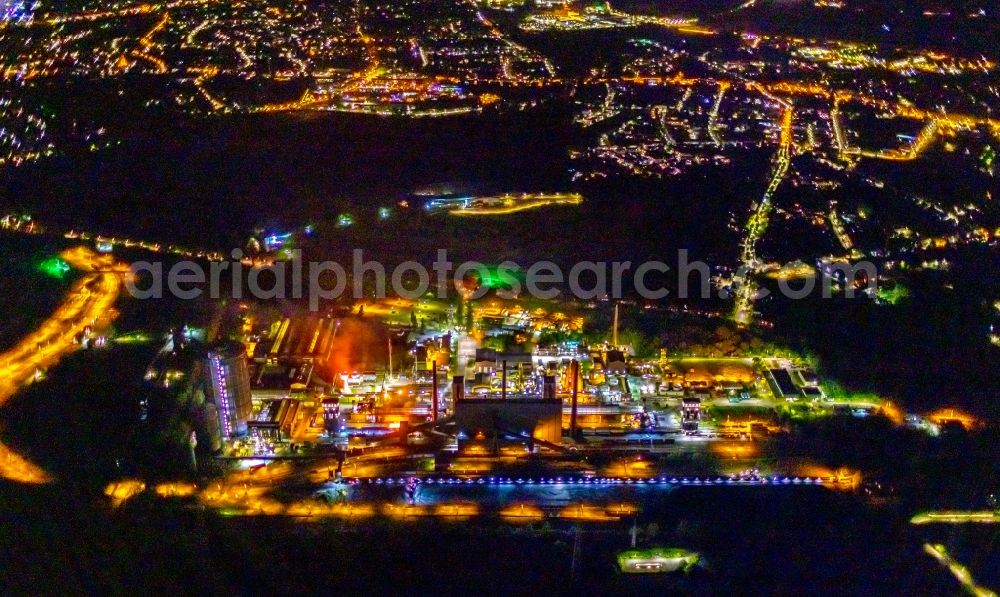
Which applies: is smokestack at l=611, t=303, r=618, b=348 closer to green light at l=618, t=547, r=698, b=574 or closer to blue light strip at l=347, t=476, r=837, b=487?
blue light strip at l=347, t=476, r=837, b=487

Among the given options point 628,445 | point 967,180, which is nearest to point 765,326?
point 628,445

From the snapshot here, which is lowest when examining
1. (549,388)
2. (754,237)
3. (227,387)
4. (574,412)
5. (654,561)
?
(654,561)

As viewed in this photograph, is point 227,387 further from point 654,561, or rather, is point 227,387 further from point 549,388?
point 654,561

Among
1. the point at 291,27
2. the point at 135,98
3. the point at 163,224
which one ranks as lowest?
the point at 163,224

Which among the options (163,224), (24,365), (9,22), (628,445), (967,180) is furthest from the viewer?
(9,22)

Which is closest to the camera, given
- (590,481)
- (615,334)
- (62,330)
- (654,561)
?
(654,561)

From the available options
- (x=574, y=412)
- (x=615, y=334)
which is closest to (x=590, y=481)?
(x=574, y=412)

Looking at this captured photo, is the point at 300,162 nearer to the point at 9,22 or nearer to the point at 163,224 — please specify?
the point at 163,224

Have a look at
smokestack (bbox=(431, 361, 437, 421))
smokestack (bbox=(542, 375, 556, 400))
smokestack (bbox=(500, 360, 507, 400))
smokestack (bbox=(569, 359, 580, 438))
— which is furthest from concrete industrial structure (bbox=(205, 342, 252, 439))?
→ smokestack (bbox=(569, 359, 580, 438))
